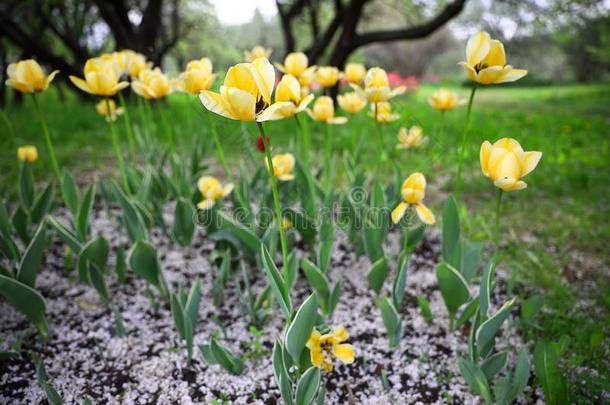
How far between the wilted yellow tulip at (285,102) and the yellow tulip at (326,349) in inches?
24.7

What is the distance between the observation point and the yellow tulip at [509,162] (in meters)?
1.06

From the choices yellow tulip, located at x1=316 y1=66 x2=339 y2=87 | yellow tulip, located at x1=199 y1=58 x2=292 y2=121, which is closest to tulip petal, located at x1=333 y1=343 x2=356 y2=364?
yellow tulip, located at x1=199 y1=58 x2=292 y2=121

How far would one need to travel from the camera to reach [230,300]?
6.17ft

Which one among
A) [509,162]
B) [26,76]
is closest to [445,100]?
[509,162]

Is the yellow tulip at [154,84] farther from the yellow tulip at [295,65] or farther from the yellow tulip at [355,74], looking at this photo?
the yellow tulip at [355,74]

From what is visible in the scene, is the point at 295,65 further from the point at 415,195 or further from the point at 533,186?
the point at 533,186

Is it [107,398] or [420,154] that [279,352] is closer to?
[107,398]

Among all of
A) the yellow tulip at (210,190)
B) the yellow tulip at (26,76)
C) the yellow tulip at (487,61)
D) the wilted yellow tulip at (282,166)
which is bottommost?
the yellow tulip at (210,190)

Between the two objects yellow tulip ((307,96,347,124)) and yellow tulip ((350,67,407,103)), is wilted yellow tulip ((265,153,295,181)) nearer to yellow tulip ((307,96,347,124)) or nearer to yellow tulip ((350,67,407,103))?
yellow tulip ((307,96,347,124))

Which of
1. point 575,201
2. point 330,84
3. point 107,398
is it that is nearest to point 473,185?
point 575,201

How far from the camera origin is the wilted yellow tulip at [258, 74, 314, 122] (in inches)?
33.7

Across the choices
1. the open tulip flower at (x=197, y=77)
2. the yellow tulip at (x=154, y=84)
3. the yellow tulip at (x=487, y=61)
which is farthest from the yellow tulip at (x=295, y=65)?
the yellow tulip at (x=487, y=61)

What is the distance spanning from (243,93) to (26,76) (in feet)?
3.62

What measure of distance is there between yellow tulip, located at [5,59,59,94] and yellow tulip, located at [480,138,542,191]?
1437 mm
